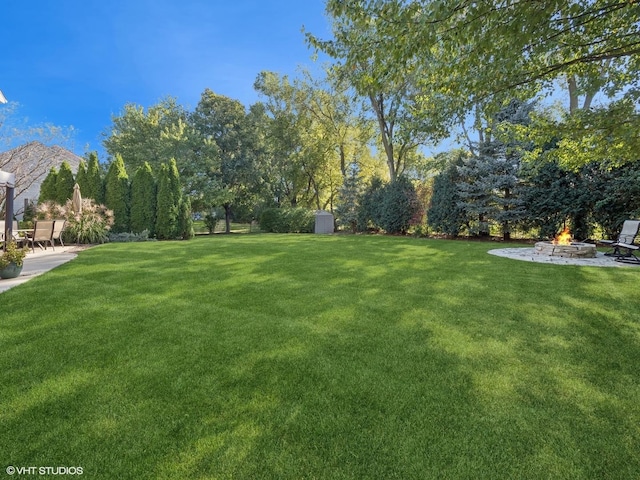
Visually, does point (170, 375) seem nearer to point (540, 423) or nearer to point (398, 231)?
point (540, 423)

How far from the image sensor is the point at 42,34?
14.1 metres

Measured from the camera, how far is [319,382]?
102 inches

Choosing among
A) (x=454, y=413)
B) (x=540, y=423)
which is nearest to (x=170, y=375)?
(x=454, y=413)

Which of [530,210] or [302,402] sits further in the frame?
[530,210]

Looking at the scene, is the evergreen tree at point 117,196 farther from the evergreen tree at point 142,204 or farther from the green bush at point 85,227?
the green bush at point 85,227

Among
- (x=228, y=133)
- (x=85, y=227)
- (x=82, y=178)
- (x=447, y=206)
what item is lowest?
(x=85, y=227)

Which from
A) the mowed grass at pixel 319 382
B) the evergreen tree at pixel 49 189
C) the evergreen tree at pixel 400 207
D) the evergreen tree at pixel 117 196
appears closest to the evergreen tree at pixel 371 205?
the evergreen tree at pixel 400 207

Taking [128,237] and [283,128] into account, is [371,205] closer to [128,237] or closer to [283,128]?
[283,128]

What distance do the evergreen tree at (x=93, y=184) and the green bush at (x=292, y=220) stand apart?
1062 cm

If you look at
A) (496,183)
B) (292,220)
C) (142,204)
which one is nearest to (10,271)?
(142,204)

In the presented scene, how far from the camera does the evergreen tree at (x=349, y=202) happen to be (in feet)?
68.7

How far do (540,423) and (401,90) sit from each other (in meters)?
20.4

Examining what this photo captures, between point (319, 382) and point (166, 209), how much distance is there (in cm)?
1548

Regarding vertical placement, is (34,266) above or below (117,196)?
below
